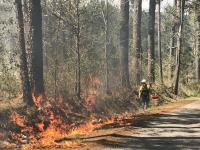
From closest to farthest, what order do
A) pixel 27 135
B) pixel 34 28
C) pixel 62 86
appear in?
1. pixel 27 135
2. pixel 34 28
3. pixel 62 86

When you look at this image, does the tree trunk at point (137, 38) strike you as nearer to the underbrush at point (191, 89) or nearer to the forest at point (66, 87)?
the forest at point (66, 87)

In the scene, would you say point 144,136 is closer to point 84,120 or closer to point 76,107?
point 84,120

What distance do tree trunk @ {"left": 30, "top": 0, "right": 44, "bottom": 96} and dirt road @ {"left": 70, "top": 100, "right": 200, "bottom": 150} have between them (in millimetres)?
7327

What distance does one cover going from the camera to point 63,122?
19.9 metres

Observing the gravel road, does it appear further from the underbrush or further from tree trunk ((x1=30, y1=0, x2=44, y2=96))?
the underbrush

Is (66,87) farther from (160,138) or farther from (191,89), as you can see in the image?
(160,138)

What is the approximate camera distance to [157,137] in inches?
536

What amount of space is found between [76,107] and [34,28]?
4676mm

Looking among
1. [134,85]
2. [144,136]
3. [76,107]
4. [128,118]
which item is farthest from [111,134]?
[134,85]

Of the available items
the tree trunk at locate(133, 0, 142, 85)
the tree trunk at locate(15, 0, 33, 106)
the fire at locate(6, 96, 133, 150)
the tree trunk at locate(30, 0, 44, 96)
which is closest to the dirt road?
the fire at locate(6, 96, 133, 150)

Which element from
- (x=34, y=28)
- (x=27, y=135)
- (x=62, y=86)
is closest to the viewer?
(x=27, y=135)

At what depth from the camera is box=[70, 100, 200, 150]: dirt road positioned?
12227 mm

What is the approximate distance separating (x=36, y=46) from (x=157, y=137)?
1044 cm

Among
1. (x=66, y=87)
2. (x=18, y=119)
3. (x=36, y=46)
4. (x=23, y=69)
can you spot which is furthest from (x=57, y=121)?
(x=66, y=87)
